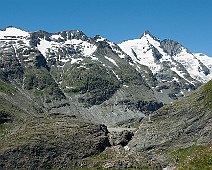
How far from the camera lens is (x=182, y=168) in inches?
1033

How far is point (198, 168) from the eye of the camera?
26141 mm

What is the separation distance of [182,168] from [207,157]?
1650mm

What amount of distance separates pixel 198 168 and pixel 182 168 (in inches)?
36.9

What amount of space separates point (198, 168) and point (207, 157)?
88 cm

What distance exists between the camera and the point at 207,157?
26.4 meters
